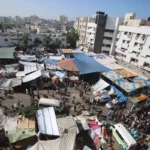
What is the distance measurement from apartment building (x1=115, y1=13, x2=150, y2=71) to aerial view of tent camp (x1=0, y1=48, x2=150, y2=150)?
725 cm

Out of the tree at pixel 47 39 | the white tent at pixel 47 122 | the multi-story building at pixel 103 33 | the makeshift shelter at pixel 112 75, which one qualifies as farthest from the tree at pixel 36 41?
the white tent at pixel 47 122

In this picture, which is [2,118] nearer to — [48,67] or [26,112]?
[26,112]

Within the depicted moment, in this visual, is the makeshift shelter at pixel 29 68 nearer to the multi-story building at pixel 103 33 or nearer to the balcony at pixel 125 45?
the multi-story building at pixel 103 33

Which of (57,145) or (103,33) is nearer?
(57,145)

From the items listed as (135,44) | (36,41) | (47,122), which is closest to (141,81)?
(47,122)

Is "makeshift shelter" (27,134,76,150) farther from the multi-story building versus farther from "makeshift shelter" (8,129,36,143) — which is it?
the multi-story building

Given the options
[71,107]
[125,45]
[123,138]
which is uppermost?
[125,45]

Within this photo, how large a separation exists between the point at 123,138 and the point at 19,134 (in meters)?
8.15

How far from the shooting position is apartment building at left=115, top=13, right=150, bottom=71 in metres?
27.7

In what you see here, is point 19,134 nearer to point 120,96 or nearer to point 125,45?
point 120,96

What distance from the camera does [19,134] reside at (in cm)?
1009

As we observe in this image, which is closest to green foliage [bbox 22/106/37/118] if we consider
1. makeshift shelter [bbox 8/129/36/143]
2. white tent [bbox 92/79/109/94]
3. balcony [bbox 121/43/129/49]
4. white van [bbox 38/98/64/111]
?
makeshift shelter [bbox 8/129/36/143]

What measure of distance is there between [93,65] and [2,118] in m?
16.3

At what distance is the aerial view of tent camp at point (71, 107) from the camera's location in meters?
10.8
